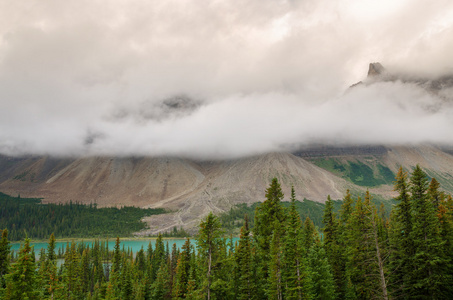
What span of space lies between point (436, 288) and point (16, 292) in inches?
1773

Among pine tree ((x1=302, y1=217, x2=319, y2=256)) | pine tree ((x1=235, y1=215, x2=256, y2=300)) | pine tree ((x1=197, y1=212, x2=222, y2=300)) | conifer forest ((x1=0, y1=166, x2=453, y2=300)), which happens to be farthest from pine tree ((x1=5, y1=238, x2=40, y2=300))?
pine tree ((x1=302, y1=217, x2=319, y2=256))

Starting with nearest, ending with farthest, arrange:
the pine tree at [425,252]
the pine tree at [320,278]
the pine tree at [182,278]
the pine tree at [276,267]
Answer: the pine tree at [425,252], the pine tree at [276,267], the pine tree at [320,278], the pine tree at [182,278]

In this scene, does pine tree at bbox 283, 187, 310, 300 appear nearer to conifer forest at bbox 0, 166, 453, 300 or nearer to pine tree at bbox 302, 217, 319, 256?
conifer forest at bbox 0, 166, 453, 300

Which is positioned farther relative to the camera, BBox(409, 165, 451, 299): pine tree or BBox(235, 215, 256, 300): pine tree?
BBox(235, 215, 256, 300): pine tree

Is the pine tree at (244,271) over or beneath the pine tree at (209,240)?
beneath

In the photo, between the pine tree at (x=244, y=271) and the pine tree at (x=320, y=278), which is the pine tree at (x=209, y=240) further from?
the pine tree at (x=320, y=278)

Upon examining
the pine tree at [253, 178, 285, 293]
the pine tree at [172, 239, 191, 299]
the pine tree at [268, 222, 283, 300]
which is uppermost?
the pine tree at [253, 178, 285, 293]

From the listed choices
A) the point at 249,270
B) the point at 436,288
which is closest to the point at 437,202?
the point at 436,288

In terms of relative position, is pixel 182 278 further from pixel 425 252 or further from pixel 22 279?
pixel 425 252

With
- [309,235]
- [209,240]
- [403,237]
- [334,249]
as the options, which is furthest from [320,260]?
[209,240]

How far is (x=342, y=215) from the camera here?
5191cm

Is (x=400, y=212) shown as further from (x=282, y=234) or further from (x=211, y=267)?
(x=211, y=267)

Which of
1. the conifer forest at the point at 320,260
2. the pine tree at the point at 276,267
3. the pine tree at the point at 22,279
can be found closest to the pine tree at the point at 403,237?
the conifer forest at the point at 320,260

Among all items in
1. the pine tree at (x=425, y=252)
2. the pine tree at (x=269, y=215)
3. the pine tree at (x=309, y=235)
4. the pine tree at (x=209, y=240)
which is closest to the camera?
the pine tree at (x=425, y=252)
